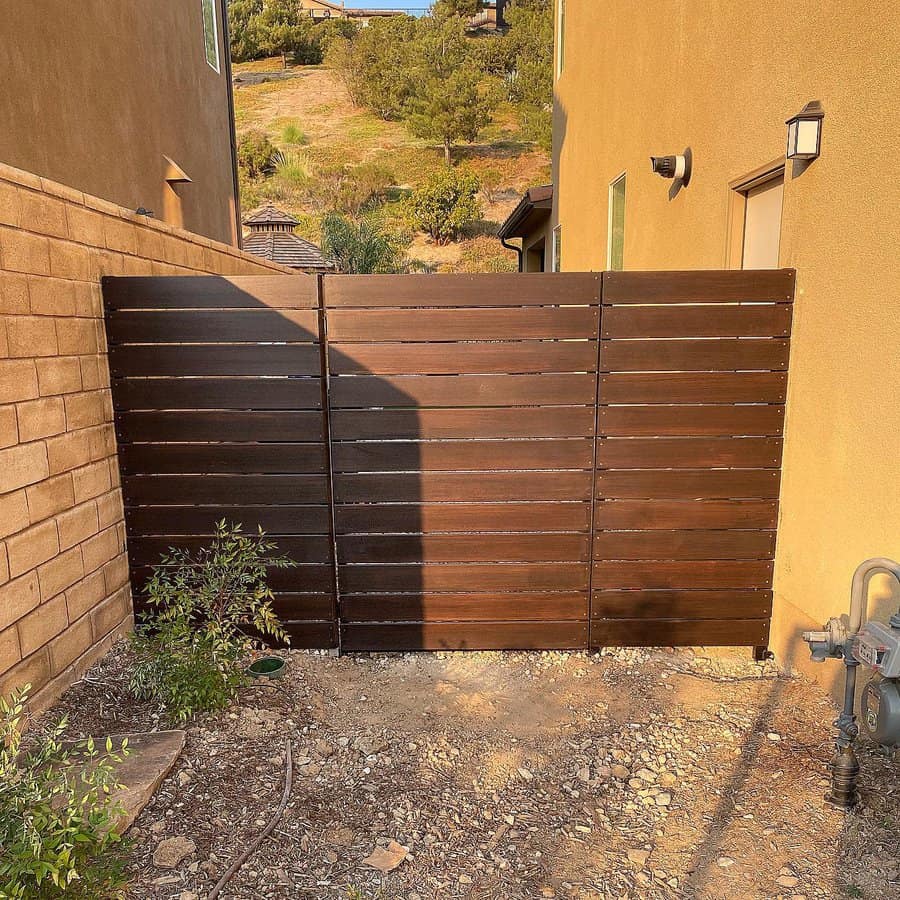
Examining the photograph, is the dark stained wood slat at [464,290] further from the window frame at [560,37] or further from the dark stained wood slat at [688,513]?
the window frame at [560,37]

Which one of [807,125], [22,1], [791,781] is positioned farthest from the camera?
[22,1]

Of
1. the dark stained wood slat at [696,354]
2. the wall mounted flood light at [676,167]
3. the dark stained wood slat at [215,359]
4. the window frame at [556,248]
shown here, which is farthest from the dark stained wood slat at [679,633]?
the window frame at [556,248]

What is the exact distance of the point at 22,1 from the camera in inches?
193

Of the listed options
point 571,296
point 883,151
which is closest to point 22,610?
point 571,296

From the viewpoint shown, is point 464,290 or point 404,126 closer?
point 464,290

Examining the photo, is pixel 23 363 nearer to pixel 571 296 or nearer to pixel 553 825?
pixel 571 296

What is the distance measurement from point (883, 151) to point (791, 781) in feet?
8.90

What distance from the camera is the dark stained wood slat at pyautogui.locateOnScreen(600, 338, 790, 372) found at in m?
3.86

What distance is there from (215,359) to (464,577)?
1908mm

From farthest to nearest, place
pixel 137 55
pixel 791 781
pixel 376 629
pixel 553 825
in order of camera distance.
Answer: pixel 137 55 < pixel 376 629 < pixel 791 781 < pixel 553 825

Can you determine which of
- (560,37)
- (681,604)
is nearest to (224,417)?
(681,604)

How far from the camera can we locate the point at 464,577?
416 centimetres

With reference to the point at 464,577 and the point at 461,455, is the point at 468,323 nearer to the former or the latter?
the point at 461,455

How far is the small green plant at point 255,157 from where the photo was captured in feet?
109
